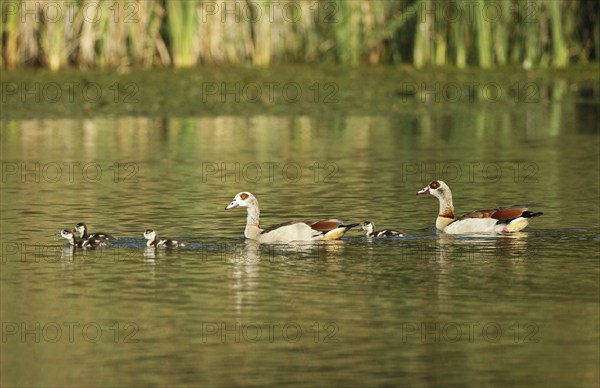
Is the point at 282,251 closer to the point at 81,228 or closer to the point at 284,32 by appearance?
the point at 81,228

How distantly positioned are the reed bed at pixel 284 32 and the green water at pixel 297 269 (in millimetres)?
5014

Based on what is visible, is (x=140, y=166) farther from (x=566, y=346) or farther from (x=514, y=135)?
(x=566, y=346)

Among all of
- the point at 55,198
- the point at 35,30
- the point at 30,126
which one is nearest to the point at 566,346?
the point at 55,198

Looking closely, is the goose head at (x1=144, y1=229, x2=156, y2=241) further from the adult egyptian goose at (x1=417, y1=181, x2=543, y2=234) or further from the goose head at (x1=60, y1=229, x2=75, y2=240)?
the adult egyptian goose at (x1=417, y1=181, x2=543, y2=234)

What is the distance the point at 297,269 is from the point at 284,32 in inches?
709

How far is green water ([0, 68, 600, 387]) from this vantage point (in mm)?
9453

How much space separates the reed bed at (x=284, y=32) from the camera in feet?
95.1

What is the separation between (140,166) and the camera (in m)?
21.2

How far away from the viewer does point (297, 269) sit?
12.8 metres
